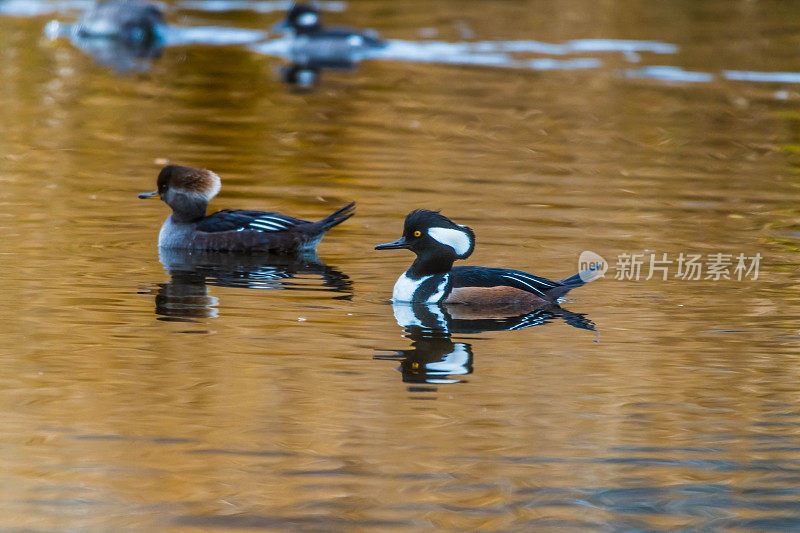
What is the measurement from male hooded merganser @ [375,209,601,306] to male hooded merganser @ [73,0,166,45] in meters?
19.2

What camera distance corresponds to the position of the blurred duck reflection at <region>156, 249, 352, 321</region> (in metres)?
9.50

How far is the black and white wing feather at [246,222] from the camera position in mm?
11180

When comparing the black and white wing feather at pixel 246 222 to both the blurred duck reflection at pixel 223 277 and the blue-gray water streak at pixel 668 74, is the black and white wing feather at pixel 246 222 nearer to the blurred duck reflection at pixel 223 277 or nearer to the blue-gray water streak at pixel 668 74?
the blurred duck reflection at pixel 223 277

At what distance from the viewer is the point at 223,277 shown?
10.5 m

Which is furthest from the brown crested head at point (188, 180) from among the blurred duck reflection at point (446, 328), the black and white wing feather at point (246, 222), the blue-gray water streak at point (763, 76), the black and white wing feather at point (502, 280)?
the blue-gray water streak at point (763, 76)

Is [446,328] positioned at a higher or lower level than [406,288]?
lower

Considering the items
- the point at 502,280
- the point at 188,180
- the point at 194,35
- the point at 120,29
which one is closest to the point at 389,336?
the point at 502,280

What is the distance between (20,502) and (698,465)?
3.24 m

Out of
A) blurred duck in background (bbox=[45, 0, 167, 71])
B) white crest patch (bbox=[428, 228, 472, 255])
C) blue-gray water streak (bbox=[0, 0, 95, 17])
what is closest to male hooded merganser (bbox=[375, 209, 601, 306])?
white crest patch (bbox=[428, 228, 472, 255])

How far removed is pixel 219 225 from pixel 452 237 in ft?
8.77

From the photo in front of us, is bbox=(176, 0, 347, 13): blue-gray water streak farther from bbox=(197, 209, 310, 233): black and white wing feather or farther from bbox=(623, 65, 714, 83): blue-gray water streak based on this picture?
bbox=(197, 209, 310, 233): black and white wing feather

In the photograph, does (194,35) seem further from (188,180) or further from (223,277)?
(223,277)

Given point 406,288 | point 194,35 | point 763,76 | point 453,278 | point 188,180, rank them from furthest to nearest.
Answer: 1. point 194,35
2. point 763,76
3. point 188,180
4. point 406,288
5. point 453,278

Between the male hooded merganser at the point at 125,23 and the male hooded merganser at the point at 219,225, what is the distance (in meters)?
16.7
